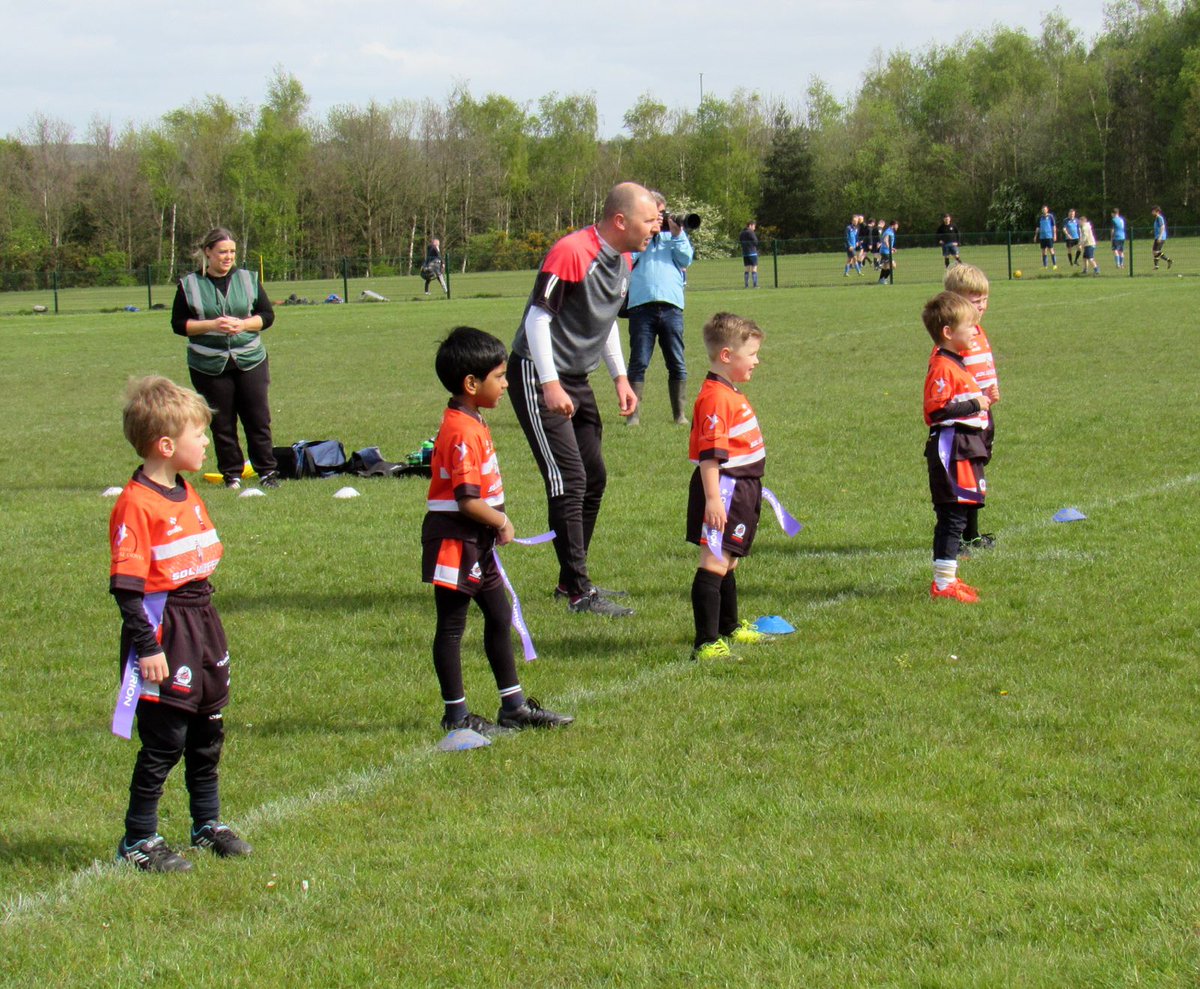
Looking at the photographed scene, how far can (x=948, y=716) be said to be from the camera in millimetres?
5113

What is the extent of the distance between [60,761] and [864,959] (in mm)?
3187

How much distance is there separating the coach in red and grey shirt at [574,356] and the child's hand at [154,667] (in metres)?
2.91

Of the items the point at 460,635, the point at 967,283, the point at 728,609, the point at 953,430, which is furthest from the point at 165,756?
the point at 967,283

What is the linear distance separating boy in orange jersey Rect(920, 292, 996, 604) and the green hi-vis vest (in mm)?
5667

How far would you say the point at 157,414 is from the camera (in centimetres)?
398

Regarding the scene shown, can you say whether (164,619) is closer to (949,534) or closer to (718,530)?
(718,530)

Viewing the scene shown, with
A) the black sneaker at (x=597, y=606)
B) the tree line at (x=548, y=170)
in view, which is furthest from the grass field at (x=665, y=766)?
the tree line at (x=548, y=170)

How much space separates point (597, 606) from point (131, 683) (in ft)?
11.0

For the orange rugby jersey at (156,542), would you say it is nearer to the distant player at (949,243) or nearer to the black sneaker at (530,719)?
the black sneaker at (530,719)

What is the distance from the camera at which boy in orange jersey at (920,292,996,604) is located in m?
6.99

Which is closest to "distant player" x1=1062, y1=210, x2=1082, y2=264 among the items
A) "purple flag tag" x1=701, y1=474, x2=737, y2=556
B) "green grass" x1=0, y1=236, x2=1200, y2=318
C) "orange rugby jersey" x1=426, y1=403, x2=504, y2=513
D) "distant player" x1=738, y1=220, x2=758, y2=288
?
"green grass" x1=0, y1=236, x2=1200, y2=318

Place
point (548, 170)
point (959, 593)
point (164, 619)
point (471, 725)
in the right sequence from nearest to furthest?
point (164, 619) → point (471, 725) → point (959, 593) → point (548, 170)

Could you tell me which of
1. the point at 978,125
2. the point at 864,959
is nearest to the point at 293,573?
the point at 864,959

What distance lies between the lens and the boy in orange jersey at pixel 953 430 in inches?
275
